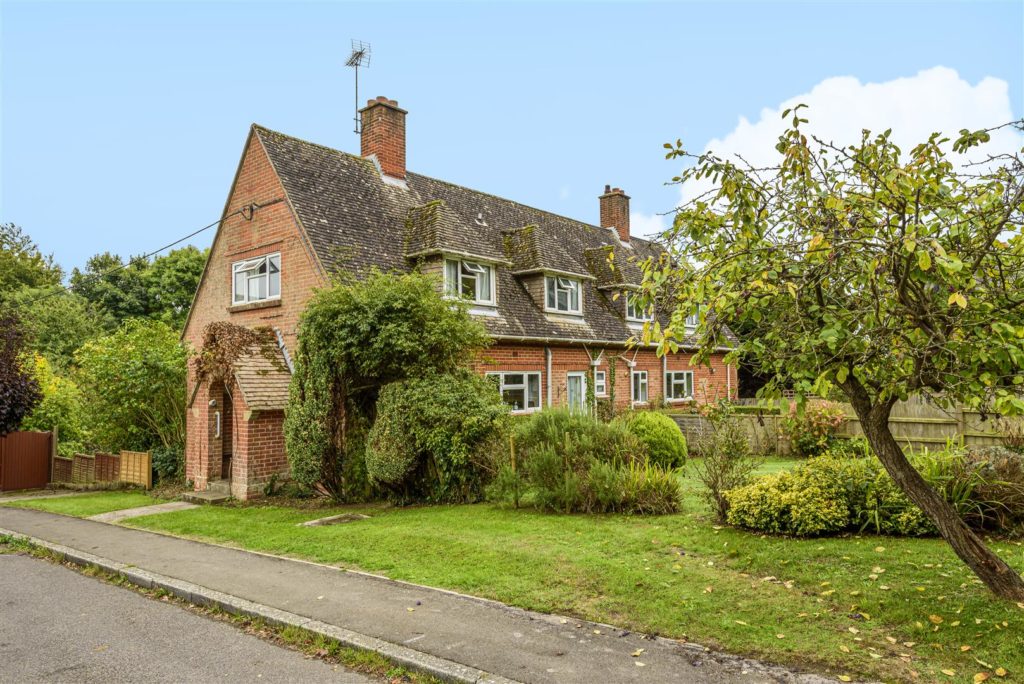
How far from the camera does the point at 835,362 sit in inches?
239

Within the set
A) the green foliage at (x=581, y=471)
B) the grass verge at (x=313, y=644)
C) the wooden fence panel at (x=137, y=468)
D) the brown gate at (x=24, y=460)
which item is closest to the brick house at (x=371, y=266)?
the wooden fence panel at (x=137, y=468)

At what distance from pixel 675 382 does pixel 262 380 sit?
17.0 m

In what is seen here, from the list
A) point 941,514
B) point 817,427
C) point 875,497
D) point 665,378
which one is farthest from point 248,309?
point 941,514

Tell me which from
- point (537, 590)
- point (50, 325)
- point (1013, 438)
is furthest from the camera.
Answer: point (50, 325)

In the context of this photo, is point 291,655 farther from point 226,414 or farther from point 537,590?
point 226,414

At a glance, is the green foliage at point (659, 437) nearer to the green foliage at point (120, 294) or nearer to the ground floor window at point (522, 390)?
the ground floor window at point (522, 390)

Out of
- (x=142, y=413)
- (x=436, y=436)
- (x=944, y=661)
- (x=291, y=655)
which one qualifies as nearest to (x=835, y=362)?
(x=944, y=661)

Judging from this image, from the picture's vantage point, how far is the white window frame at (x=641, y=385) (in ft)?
82.0

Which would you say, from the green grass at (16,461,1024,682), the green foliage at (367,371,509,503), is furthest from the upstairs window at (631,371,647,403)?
the green grass at (16,461,1024,682)

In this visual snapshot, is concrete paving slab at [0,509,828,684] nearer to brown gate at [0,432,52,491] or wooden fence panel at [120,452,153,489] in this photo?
wooden fence panel at [120,452,153,489]

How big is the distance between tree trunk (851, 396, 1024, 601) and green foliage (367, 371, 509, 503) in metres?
7.18

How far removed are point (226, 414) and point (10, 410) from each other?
6.77 metres

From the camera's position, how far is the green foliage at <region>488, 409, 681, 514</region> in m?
10.9

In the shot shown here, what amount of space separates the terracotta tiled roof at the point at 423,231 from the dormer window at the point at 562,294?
42cm
